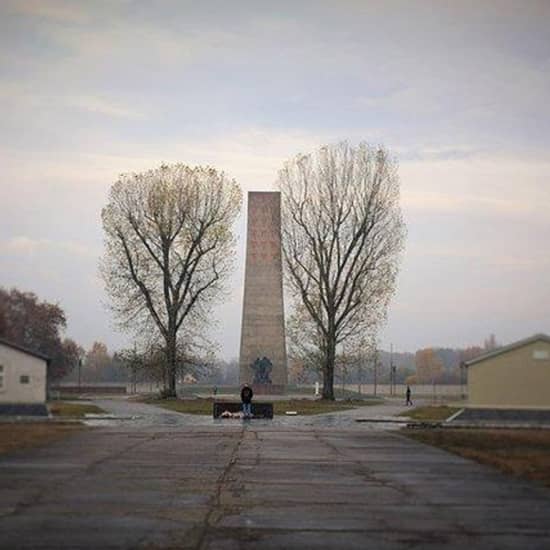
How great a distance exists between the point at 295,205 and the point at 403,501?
46.6 m

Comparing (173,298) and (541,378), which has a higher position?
(173,298)

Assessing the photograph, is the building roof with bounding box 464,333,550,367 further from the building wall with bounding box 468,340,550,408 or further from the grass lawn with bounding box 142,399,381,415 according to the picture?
the grass lawn with bounding box 142,399,381,415

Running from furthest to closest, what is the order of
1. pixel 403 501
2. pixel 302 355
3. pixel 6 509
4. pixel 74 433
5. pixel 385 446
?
pixel 302 355 < pixel 74 433 < pixel 385 446 < pixel 403 501 < pixel 6 509

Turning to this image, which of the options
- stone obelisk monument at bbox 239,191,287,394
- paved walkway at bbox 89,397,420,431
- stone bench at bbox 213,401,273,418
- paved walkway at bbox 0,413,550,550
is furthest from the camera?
stone obelisk monument at bbox 239,191,287,394

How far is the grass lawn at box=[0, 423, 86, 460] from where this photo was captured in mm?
24141

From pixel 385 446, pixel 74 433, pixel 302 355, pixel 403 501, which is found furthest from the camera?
pixel 302 355

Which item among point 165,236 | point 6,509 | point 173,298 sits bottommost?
point 6,509

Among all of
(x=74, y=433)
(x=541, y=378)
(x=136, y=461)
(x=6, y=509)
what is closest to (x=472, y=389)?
(x=541, y=378)

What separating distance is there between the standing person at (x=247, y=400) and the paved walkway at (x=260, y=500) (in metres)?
15.7

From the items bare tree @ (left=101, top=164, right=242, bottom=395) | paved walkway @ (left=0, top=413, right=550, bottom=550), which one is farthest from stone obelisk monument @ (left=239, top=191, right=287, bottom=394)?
paved walkway @ (left=0, top=413, right=550, bottom=550)

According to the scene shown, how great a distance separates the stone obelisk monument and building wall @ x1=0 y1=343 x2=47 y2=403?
77.4 feet

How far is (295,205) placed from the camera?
59.9 metres

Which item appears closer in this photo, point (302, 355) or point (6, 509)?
point (6, 509)

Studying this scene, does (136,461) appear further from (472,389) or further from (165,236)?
(165,236)
